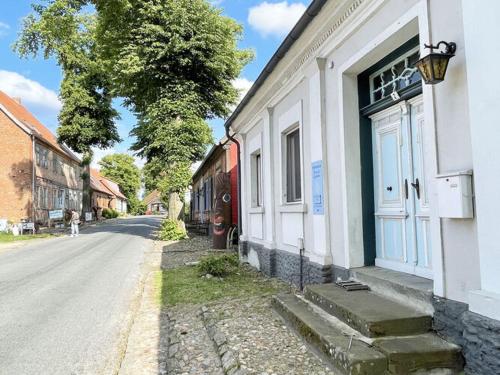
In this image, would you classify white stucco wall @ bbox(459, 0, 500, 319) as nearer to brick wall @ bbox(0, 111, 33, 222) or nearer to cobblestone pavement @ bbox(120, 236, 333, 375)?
cobblestone pavement @ bbox(120, 236, 333, 375)

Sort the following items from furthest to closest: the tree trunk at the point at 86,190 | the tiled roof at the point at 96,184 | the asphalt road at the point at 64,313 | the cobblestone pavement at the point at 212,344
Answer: the tiled roof at the point at 96,184 → the tree trunk at the point at 86,190 → the asphalt road at the point at 64,313 → the cobblestone pavement at the point at 212,344

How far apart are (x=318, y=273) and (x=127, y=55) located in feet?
49.2

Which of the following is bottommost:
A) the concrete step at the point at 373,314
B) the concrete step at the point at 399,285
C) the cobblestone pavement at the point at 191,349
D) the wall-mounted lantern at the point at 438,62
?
the cobblestone pavement at the point at 191,349

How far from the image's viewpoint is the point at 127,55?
17.7m

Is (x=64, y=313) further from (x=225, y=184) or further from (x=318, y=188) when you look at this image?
(x=225, y=184)

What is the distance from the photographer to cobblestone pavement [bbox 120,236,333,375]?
3.92 metres

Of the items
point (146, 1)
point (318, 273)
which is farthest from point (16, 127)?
point (318, 273)

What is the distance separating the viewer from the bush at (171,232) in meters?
19.2

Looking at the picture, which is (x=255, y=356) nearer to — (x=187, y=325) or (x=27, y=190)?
(x=187, y=325)

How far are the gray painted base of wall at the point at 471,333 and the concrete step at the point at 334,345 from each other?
0.64 metres

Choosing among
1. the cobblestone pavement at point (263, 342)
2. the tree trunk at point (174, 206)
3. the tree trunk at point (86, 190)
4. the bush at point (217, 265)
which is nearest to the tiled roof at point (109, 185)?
the tree trunk at point (86, 190)

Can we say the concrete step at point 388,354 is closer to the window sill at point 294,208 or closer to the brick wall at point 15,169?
the window sill at point 294,208

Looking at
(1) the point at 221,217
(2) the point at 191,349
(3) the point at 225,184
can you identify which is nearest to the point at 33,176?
(3) the point at 225,184

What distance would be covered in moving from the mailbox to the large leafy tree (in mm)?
15537
